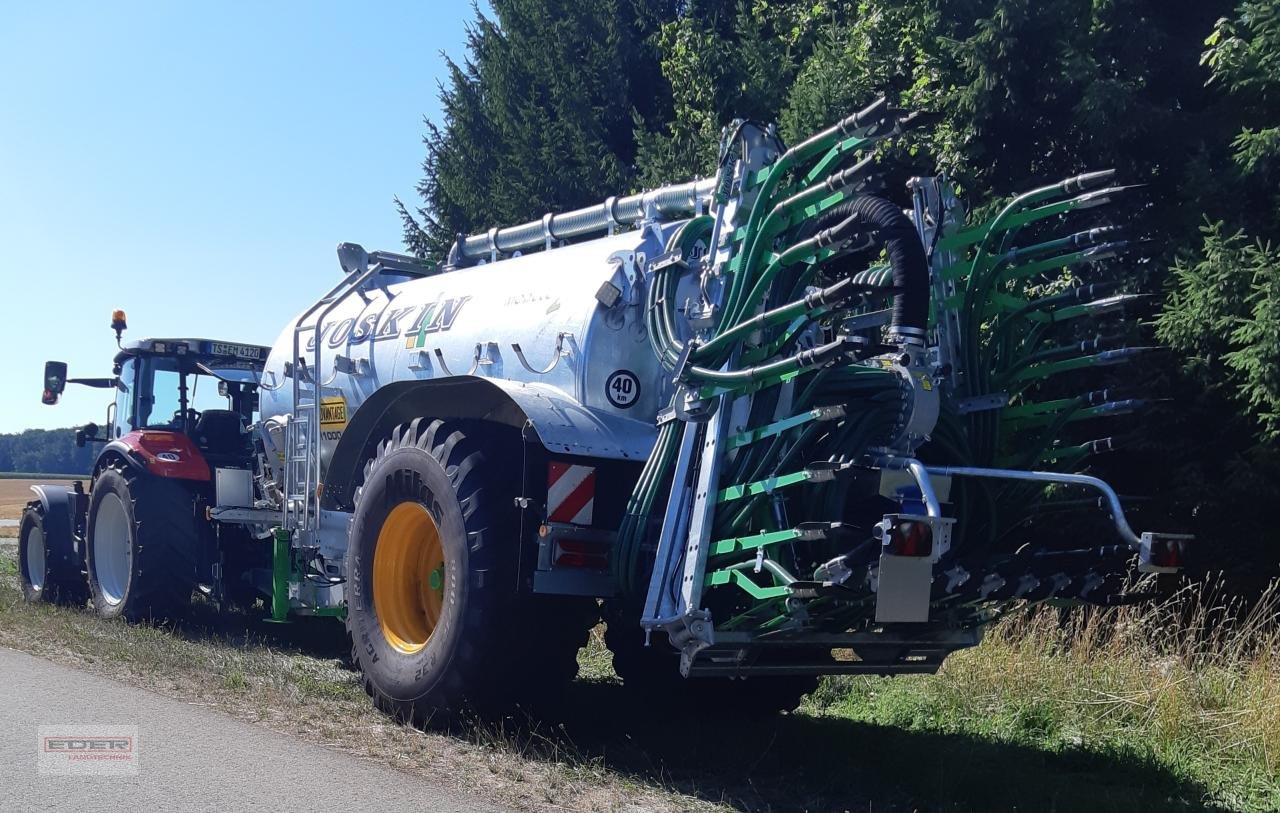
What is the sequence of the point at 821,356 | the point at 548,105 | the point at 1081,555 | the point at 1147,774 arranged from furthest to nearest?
the point at 548,105 < the point at 1147,774 < the point at 1081,555 < the point at 821,356

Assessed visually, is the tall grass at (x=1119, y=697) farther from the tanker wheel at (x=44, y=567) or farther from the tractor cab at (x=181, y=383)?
the tanker wheel at (x=44, y=567)

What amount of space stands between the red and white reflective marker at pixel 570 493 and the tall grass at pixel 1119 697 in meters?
2.60

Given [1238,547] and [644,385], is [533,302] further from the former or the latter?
[1238,547]

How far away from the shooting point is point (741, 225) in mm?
5664

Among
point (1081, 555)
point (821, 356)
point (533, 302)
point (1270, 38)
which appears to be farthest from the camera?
point (1270, 38)

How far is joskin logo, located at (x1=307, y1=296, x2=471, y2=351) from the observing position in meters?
7.50

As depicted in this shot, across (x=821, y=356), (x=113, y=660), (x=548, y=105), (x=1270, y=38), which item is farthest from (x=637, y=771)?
(x=548, y=105)

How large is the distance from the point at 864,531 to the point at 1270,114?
5.94m

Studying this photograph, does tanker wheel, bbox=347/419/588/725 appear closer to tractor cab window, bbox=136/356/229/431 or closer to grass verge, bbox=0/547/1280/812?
grass verge, bbox=0/547/1280/812

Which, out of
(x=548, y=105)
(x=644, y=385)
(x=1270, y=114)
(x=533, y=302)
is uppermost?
(x=548, y=105)

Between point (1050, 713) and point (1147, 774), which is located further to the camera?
point (1050, 713)

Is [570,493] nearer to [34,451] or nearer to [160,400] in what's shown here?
[160,400]

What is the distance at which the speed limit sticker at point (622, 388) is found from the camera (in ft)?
20.3

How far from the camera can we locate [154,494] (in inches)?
405
